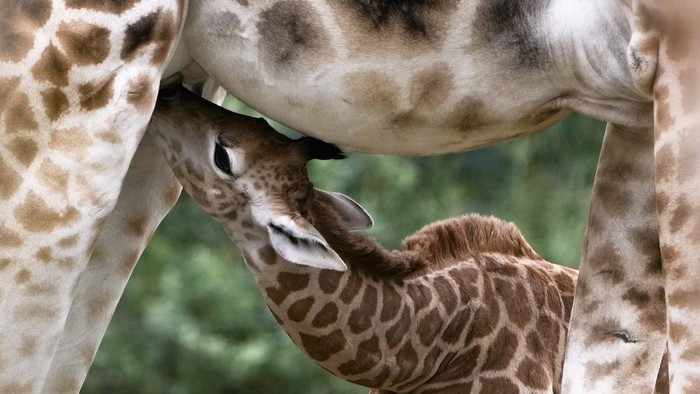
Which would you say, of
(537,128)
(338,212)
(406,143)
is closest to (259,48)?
(406,143)

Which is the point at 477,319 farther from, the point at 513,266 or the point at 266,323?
the point at 266,323

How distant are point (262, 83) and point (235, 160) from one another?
0.62 m

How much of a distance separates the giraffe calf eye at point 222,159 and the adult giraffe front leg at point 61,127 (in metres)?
0.73

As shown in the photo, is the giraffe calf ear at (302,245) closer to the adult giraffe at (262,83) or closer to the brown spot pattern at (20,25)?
the adult giraffe at (262,83)

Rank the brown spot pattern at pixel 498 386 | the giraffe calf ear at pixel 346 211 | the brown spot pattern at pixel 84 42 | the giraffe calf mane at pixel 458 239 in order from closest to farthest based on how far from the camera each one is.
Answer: the brown spot pattern at pixel 84 42 < the giraffe calf ear at pixel 346 211 < the brown spot pattern at pixel 498 386 < the giraffe calf mane at pixel 458 239

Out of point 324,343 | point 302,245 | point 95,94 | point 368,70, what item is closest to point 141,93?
point 95,94

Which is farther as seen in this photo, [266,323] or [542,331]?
[266,323]

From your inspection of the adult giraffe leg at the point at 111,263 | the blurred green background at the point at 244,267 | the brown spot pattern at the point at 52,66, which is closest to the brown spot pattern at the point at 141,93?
the brown spot pattern at the point at 52,66

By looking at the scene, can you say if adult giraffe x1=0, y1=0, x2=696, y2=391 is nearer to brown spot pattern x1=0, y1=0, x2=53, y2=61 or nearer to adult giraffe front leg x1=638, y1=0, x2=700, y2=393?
brown spot pattern x1=0, y1=0, x2=53, y2=61

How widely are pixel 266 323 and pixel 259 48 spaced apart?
5329 mm

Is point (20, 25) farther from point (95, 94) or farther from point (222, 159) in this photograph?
point (222, 159)

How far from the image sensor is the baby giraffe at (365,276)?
391 centimetres

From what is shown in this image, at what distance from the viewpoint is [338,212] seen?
13.6 feet

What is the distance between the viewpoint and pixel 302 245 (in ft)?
12.2
